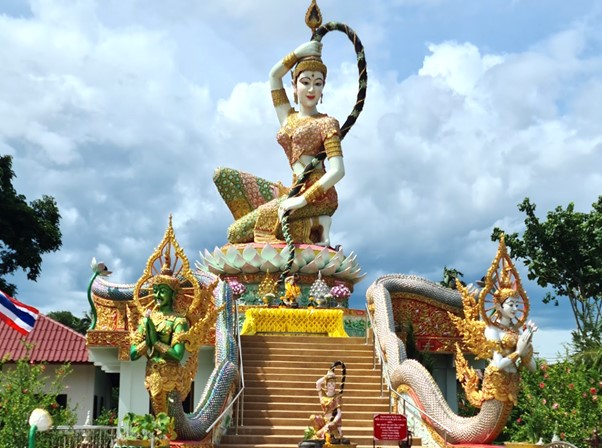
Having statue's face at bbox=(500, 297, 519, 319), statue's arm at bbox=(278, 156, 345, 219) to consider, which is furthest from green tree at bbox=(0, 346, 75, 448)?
statue's arm at bbox=(278, 156, 345, 219)

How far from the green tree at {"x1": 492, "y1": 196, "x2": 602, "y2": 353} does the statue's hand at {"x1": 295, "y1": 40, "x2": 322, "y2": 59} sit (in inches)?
353

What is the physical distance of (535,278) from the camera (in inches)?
→ 1057

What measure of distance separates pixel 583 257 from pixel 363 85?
30.0ft

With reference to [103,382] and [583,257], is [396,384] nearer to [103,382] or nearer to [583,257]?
[103,382]

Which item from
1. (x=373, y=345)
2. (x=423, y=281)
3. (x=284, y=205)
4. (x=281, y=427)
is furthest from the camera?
(x=284, y=205)

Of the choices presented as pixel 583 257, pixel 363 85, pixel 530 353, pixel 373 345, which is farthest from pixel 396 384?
pixel 583 257

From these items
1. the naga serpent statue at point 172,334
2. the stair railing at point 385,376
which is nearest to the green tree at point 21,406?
the naga serpent statue at point 172,334

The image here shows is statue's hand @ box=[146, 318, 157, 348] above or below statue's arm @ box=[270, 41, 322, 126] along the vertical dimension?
below

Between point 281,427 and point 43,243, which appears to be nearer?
point 281,427

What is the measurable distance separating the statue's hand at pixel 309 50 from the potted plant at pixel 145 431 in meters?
13.7

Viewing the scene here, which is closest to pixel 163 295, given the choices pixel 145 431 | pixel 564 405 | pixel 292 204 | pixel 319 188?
pixel 145 431

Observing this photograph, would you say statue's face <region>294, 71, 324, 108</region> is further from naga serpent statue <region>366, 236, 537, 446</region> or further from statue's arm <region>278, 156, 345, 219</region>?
naga serpent statue <region>366, 236, 537, 446</region>

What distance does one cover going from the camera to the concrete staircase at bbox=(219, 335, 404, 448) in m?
13.5

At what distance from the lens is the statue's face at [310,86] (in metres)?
21.9
